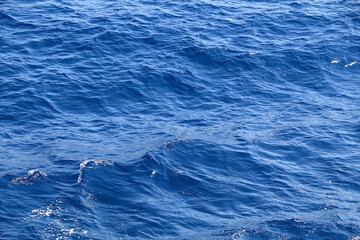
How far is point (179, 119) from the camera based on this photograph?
42.0 meters

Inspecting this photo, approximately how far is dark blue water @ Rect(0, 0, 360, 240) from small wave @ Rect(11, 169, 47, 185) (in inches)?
4.4

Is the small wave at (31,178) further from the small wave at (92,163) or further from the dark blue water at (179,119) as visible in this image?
the small wave at (92,163)

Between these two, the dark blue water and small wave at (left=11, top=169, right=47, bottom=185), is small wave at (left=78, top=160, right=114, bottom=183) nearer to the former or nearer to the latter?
the dark blue water

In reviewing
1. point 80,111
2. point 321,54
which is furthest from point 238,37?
point 80,111

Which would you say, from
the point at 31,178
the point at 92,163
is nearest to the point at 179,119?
the point at 92,163

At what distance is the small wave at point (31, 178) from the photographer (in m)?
33.0

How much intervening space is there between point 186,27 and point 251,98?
14383 mm

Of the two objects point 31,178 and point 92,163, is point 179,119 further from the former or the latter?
point 31,178

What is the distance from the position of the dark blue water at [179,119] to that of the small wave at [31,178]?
0.11 m

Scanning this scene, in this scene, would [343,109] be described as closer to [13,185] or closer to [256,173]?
[256,173]

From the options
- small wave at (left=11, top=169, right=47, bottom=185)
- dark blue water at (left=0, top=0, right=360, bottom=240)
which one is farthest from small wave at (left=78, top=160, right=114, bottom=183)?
small wave at (left=11, top=169, right=47, bottom=185)

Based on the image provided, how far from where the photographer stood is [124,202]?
31938 mm

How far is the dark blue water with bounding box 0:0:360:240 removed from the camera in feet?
102

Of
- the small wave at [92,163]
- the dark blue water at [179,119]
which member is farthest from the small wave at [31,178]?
the small wave at [92,163]
